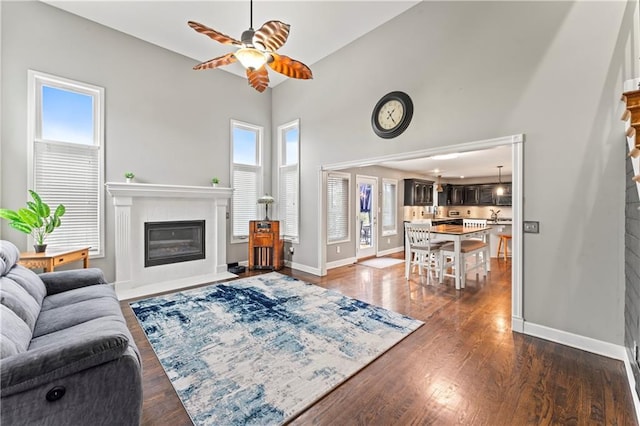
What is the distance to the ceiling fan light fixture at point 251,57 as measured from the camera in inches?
103

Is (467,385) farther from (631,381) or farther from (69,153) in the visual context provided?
(69,153)

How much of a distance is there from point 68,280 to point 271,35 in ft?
10.1

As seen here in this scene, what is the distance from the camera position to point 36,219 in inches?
127

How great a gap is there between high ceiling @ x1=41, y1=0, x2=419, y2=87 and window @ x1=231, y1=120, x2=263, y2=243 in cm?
170

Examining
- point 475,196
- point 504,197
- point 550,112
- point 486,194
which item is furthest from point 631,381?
point 475,196

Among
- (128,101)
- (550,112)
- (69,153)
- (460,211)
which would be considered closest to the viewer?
(550,112)

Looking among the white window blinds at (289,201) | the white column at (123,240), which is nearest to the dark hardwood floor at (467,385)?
the white column at (123,240)

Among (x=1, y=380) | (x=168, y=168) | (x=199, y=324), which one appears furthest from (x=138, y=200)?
(x=1, y=380)

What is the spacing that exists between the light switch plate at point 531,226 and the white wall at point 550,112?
0.05 m

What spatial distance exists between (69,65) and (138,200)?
2075 millimetres

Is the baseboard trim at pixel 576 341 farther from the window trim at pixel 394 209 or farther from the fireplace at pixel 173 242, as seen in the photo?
the fireplace at pixel 173 242

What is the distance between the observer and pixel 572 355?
235 centimetres

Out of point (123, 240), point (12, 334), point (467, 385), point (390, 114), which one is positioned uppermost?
point (390, 114)

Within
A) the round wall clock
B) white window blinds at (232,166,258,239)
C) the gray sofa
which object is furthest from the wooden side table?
the round wall clock
